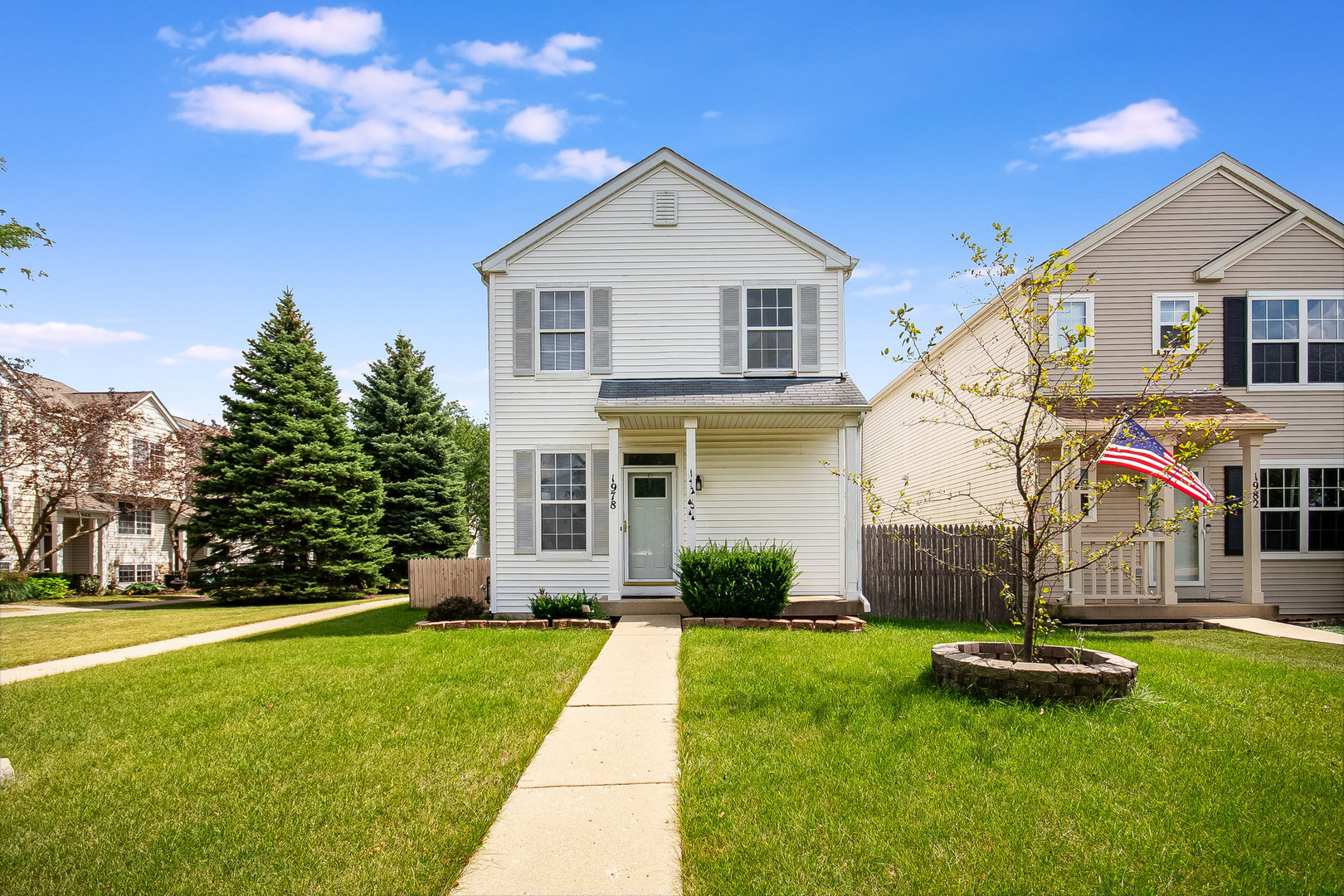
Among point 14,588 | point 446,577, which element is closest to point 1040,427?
point 446,577

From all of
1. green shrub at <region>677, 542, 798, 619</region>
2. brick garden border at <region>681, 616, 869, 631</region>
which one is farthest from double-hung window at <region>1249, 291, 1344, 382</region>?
green shrub at <region>677, 542, 798, 619</region>

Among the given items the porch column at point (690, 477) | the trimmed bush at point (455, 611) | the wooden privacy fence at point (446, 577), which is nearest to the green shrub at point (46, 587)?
the wooden privacy fence at point (446, 577)

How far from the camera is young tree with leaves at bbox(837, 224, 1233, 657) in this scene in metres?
6.32

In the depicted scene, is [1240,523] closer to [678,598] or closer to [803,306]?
[803,306]

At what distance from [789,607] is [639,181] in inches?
310

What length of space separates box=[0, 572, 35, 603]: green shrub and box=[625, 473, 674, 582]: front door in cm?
1919

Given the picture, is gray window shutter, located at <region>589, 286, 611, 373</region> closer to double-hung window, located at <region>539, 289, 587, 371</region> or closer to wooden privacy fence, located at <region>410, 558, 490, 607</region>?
double-hung window, located at <region>539, 289, 587, 371</region>

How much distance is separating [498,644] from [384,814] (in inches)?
224

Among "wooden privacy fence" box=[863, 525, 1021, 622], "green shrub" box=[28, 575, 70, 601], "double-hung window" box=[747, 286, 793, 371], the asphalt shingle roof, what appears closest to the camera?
the asphalt shingle roof

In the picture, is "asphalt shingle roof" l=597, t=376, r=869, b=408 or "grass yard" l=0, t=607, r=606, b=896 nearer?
"grass yard" l=0, t=607, r=606, b=896

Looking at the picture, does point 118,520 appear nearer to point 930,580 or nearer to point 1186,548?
point 930,580

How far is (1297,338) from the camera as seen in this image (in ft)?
44.7

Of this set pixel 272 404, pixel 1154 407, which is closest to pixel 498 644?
pixel 1154 407

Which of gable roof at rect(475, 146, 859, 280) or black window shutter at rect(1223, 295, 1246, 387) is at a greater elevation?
gable roof at rect(475, 146, 859, 280)
